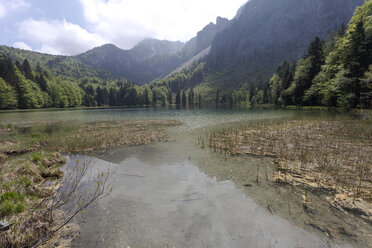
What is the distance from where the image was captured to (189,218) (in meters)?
6.31

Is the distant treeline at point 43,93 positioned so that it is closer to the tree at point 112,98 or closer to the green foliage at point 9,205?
the tree at point 112,98

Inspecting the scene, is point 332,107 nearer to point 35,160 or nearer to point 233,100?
point 35,160

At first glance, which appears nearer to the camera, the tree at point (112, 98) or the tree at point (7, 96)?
the tree at point (7, 96)

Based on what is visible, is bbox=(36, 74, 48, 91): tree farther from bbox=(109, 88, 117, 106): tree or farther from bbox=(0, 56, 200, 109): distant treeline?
bbox=(109, 88, 117, 106): tree

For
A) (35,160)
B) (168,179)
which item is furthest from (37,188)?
(168,179)

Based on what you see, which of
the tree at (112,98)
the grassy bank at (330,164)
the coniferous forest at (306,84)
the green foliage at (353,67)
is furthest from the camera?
the tree at (112,98)

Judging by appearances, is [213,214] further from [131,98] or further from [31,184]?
[131,98]

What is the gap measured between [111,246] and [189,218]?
2.77 meters

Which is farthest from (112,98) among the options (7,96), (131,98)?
(7,96)

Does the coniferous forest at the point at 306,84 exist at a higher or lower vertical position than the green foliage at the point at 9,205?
higher

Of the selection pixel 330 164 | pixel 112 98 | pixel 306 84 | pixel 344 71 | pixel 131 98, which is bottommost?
pixel 330 164

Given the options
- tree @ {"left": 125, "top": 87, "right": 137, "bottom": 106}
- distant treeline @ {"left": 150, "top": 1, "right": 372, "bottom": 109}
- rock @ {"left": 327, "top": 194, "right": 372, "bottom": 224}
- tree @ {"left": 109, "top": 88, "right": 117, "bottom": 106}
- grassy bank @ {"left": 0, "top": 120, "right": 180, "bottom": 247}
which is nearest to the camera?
grassy bank @ {"left": 0, "top": 120, "right": 180, "bottom": 247}

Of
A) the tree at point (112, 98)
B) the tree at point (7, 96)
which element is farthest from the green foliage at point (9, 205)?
the tree at point (112, 98)

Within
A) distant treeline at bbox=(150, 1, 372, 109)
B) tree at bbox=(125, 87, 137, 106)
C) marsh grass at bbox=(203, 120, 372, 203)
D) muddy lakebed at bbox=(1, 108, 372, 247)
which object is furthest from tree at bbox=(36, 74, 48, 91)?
distant treeline at bbox=(150, 1, 372, 109)
